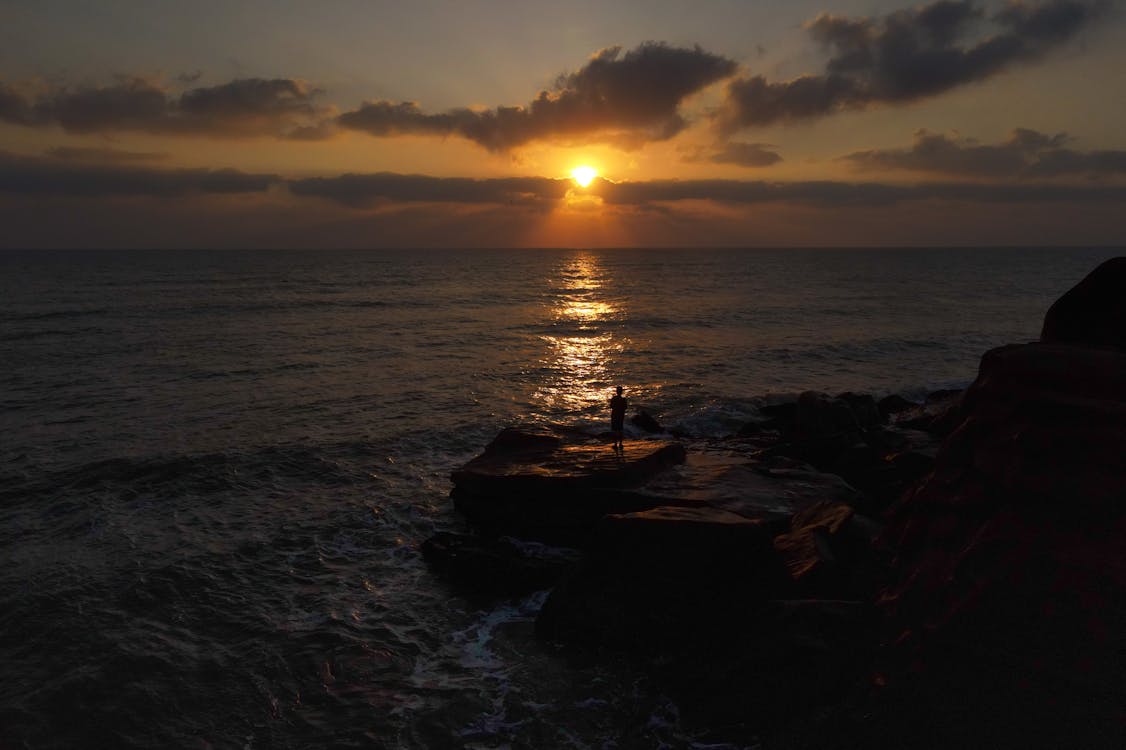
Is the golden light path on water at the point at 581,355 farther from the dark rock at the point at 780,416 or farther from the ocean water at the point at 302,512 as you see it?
the dark rock at the point at 780,416

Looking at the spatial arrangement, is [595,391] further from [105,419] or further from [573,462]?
[105,419]

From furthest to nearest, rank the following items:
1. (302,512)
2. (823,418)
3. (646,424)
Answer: (646,424), (823,418), (302,512)

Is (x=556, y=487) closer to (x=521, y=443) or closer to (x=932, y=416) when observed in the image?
(x=521, y=443)

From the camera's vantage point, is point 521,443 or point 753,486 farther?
point 521,443

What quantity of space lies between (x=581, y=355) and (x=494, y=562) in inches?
1196

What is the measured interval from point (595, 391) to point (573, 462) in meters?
17.1

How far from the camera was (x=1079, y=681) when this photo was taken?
771 cm

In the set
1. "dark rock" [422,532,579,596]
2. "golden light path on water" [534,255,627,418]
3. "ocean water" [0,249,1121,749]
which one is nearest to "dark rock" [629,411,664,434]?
"ocean water" [0,249,1121,749]

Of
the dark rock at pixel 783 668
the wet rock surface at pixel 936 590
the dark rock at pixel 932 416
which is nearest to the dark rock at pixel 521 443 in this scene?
the wet rock surface at pixel 936 590

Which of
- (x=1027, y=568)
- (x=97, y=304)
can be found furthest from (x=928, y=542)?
(x=97, y=304)

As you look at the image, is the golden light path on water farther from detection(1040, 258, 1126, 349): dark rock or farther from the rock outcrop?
the rock outcrop

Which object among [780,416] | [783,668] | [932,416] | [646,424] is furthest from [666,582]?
[932,416]

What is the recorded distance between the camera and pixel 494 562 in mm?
14672

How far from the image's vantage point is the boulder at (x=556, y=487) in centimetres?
1589
